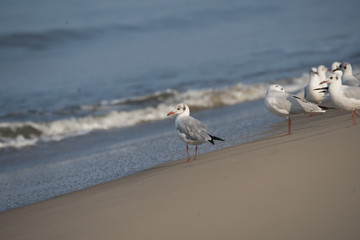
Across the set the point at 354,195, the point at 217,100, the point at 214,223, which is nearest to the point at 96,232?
the point at 214,223

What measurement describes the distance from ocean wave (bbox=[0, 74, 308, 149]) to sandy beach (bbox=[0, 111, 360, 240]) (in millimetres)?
5153

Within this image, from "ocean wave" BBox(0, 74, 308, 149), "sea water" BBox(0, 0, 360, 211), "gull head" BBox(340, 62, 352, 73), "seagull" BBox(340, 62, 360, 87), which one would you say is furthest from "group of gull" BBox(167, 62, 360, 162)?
"ocean wave" BBox(0, 74, 308, 149)

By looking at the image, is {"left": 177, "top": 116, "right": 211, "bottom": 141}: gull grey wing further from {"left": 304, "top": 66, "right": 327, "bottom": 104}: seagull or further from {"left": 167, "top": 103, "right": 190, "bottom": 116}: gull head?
{"left": 304, "top": 66, "right": 327, "bottom": 104}: seagull

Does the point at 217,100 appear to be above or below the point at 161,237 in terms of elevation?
below

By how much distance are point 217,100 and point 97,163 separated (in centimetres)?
539

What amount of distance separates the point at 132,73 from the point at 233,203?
503 inches

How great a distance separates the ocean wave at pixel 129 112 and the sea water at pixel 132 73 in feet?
0.08

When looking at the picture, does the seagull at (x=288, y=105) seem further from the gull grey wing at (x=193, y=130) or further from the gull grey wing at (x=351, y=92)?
the gull grey wing at (x=193, y=130)

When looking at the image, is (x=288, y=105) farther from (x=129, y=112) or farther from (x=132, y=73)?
(x=132, y=73)

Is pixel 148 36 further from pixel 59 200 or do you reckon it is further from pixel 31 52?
pixel 59 200

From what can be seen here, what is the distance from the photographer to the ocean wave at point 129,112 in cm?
988

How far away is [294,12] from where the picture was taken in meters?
31.2

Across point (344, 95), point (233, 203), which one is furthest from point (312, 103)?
point (233, 203)

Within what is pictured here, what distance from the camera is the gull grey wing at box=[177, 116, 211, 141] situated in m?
5.92
